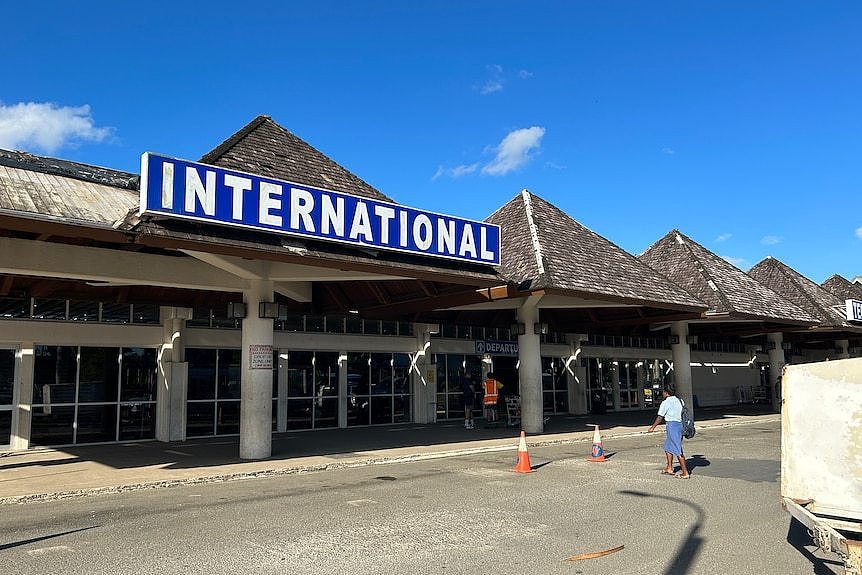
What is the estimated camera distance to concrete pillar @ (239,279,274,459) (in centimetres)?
1518

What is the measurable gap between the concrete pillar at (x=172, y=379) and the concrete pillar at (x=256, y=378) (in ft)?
15.0

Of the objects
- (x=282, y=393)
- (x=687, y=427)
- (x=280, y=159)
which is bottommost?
(x=687, y=427)

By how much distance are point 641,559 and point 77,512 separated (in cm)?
777

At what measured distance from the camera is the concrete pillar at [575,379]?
30.8 m

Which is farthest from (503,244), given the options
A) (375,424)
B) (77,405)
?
(77,405)

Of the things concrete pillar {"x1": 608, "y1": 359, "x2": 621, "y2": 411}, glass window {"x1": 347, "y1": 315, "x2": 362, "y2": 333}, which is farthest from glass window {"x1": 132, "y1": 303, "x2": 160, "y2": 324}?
concrete pillar {"x1": 608, "y1": 359, "x2": 621, "y2": 411}

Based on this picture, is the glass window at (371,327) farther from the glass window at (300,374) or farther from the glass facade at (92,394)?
the glass facade at (92,394)

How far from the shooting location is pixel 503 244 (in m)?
22.2

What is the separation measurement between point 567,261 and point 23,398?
15.5 meters

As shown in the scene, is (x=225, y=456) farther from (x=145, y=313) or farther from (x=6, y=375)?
(x=6, y=375)

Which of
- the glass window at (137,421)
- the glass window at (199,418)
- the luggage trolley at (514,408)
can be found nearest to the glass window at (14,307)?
the glass window at (137,421)

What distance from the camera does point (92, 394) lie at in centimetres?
1819

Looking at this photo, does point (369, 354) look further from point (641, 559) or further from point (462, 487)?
point (641, 559)

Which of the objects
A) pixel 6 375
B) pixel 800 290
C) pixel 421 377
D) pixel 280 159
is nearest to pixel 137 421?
pixel 6 375
